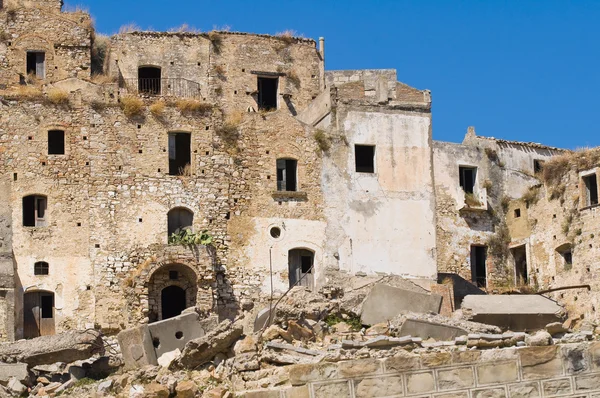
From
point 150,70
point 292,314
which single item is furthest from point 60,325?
point 150,70

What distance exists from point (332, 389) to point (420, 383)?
2.02 metres

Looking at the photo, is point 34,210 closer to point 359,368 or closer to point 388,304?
point 388,304

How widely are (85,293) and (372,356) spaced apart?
14.2 metres

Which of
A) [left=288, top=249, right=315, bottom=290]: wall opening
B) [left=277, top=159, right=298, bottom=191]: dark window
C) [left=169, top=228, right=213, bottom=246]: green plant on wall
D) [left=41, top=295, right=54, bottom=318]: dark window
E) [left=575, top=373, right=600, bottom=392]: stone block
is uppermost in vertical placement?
[left=277, top=159, right=298, bottom=191]: dark window

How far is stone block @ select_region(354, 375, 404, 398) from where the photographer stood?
29094 mm

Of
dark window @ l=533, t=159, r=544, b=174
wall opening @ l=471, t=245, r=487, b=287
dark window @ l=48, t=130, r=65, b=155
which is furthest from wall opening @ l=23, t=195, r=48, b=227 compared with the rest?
dark window @ l=533, t=159, r=544, b=174

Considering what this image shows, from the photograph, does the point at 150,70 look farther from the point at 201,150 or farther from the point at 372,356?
the point at 372,356

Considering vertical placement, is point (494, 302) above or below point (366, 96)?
below

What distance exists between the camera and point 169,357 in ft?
117

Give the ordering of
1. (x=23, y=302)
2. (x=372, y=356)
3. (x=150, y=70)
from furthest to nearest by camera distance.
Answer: (x=150, y=70)
(x=23, y=302)
(x=372, y=356)

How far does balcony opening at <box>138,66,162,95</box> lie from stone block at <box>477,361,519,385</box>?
23.5m

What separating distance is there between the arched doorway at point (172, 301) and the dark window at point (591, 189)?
50.2 ft

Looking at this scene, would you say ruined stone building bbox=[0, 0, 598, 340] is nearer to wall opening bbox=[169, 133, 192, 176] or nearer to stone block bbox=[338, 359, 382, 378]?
wall opening bbox=[169, 133, 192, 176]

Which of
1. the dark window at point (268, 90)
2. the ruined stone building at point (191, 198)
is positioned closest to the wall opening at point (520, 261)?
the ruined stone building at point (191, 198)
